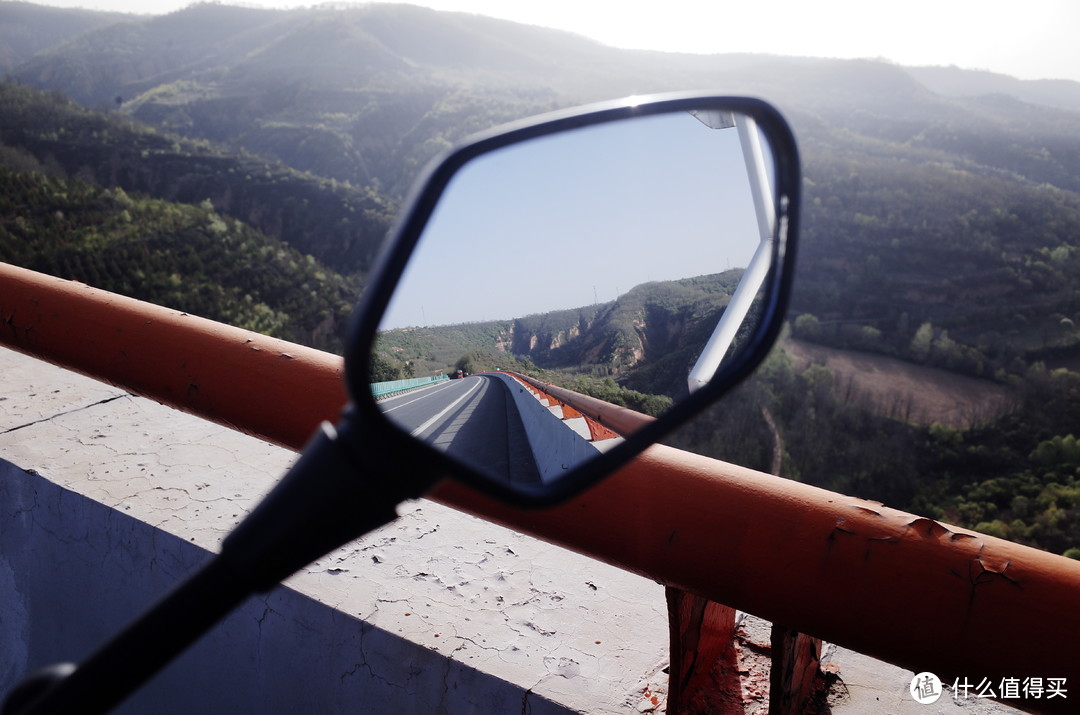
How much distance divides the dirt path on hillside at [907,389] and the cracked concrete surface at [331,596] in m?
21.3

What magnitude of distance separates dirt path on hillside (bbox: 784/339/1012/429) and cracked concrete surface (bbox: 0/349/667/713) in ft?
70.0

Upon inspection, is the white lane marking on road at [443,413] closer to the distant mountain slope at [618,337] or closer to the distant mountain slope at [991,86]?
the distant mountain slope at [618,337]

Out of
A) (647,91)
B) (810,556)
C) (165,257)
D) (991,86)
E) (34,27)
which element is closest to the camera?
(810,556)

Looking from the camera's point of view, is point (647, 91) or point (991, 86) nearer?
point (647, 91)

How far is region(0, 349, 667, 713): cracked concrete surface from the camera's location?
114cm

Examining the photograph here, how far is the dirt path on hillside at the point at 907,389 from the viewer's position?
20.5 meters

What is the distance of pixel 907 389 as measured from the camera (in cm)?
2262

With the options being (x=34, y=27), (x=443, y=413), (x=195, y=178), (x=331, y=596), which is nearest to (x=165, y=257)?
Answer: (x=195, y=178)

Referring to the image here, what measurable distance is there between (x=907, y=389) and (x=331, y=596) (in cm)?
2486

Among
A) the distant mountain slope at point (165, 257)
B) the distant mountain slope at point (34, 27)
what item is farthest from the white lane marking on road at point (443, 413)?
the distant mountain slope at point (34, 27)

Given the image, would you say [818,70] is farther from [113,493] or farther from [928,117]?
[113,493]

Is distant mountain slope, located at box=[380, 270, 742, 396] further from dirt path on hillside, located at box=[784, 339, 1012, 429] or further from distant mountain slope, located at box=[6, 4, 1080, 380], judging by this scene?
dirt path on hillside, located at box=[784, 339, 1012, 429]

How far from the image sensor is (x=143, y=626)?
352 millimetres

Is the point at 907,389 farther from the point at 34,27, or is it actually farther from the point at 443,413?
the point at 34,27
